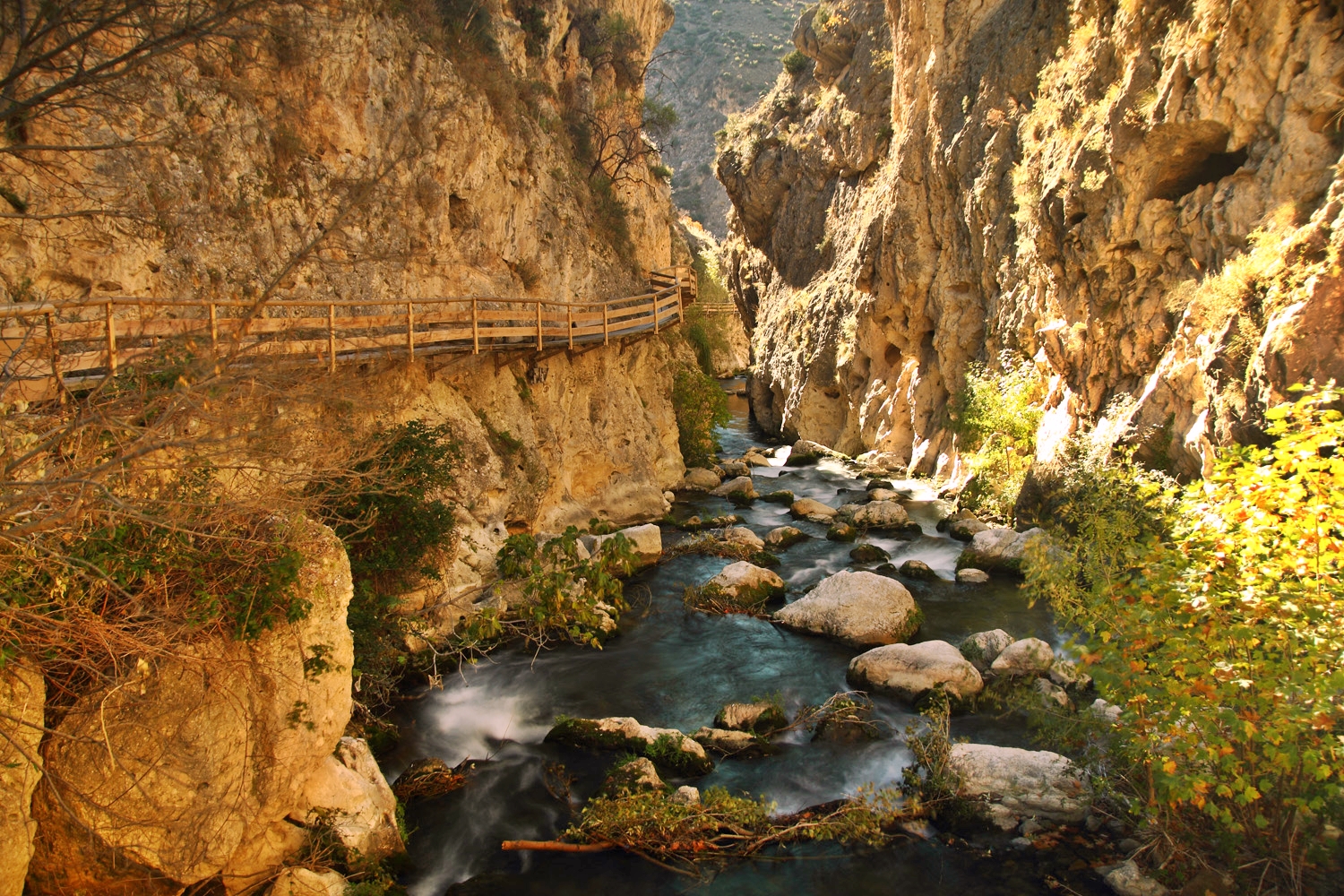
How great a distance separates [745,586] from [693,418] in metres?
13.6

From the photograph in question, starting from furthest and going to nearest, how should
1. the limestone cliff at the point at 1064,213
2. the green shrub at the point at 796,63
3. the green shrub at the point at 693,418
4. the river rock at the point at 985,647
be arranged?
1. the green shrub at the point at 796,63
2. the green shrub at the point at 693,418
3. the limestone cliff at the point at 1064,213
4. the river rock at the point at 985,647

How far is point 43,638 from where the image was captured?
19.2 feet

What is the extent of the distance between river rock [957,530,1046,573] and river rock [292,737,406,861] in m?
13.4

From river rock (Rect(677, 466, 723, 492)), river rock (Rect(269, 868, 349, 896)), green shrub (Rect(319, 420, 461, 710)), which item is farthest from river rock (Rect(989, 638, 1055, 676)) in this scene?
river rock (Rect(677, 466, 723, 492))

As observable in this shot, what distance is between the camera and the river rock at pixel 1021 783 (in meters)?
8.65

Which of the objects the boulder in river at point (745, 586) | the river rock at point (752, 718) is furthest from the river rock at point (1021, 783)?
the boulder in river at point (745, 586)

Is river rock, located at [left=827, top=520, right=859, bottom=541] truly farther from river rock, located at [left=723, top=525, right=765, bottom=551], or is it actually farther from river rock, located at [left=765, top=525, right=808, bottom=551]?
river rock, located at [left=723, top=525, right=765, bottom=551]

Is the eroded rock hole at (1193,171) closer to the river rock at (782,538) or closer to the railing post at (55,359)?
the river rock at (782,538)

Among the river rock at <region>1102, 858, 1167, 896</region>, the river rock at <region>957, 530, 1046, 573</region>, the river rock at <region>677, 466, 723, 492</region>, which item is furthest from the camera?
the river rock at <region>677, 466, 723, 492</region>

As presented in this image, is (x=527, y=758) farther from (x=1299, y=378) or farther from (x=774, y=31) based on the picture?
(x=774, y=31)

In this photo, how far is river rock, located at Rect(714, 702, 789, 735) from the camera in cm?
1105

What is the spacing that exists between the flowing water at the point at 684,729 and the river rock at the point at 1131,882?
339 millimetres

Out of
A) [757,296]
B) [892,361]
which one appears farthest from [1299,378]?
[757,296]

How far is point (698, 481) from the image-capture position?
88.1 feet
